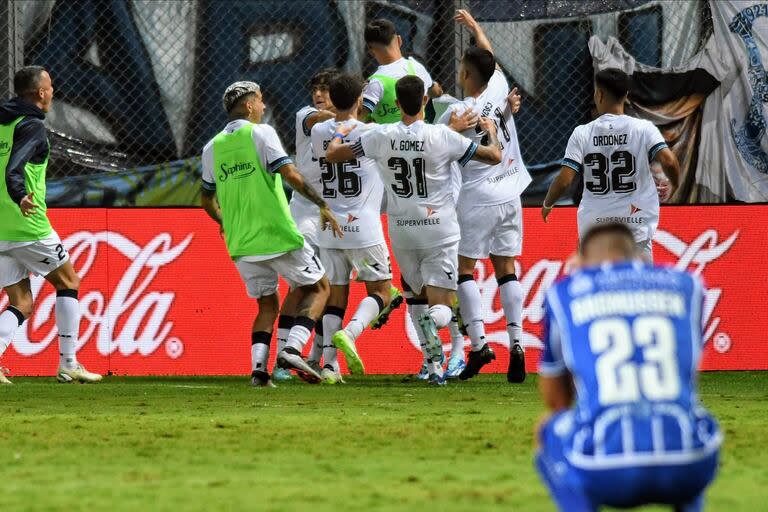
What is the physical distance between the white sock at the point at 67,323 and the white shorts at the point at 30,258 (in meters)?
0.23

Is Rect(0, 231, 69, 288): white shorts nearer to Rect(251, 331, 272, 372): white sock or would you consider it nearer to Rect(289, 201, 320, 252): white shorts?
Rect(251, 331, 272, 372): white sock

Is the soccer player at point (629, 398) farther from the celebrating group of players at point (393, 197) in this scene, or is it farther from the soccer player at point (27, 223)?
the soccer player at point (27, 223)

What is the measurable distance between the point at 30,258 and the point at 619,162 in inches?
168

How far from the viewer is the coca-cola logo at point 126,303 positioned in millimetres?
11672

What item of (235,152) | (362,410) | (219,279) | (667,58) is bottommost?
(362,410)

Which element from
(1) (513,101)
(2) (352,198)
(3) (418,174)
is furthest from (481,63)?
(2) (352,198)

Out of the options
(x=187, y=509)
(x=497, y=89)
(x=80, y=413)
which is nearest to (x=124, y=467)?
(x=187, y=509)

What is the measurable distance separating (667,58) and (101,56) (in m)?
5.35

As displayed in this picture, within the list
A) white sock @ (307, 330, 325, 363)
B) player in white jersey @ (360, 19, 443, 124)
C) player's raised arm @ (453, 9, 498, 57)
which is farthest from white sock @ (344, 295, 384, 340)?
player's raised arm @ (453, 9, 498, 57)

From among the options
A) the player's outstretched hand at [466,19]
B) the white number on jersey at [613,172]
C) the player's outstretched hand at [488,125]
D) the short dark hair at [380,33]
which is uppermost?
the player's outstretched hand at [466,19]

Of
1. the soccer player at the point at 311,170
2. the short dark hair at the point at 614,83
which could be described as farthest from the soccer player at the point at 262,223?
the short dark hair at the point at 614,83

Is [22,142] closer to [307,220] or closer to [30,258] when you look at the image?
[30,258]

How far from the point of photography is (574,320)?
3.73m

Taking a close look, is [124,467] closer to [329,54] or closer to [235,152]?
[235,152]
